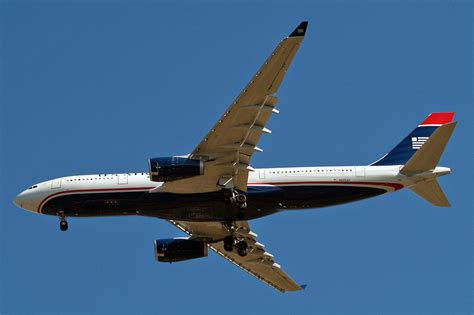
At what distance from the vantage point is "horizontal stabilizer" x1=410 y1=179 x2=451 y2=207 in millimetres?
60875

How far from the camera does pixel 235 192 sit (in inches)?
2356

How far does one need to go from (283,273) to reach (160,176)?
1540 cm

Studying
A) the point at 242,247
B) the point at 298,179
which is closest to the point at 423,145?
the point at 298,179

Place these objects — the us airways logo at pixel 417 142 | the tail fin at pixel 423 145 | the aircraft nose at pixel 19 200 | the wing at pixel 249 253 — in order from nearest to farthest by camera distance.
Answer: the tail fin at pixel 423 145
the aircraft nose at pixel 19 200
the us airways logo at pixel 417 142
the wing at pixel 249 253

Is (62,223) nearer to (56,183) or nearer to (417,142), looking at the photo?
(56,183)

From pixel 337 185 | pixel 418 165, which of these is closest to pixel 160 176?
pixel 337 185

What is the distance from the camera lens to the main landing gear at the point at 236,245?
63.8 metres

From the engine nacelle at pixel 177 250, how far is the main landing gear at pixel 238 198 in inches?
364

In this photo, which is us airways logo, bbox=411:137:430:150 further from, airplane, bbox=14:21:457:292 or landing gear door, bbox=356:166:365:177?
landing gear door, bbox=356:166:365:177

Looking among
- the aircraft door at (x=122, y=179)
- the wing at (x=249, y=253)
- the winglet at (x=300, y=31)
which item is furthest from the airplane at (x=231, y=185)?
the winglet at (x=300, y=31)

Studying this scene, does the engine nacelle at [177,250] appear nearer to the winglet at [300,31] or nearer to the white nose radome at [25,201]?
the white nose radome at [25,201]

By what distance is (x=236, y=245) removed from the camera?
64.1m

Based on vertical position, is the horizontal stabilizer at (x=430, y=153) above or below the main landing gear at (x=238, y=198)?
above

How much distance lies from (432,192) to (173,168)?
15179 millimetres
